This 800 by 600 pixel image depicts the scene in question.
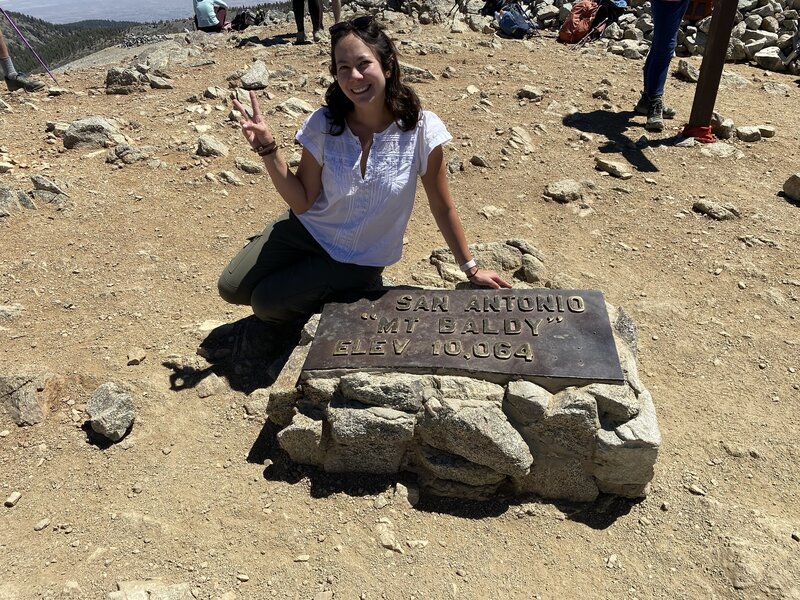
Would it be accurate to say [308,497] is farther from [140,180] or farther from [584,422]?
[140,180]

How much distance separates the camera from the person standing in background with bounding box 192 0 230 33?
1308cm

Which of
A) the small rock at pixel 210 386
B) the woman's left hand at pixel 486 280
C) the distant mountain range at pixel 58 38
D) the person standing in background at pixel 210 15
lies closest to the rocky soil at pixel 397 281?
the small rock at pixel 210 386

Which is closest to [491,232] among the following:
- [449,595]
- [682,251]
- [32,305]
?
[682,251]

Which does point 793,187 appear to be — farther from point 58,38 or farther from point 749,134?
point 58,38

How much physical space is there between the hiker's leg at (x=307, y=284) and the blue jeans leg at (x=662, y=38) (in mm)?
5111

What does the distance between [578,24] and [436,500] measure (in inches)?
416

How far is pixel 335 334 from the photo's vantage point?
3186mm

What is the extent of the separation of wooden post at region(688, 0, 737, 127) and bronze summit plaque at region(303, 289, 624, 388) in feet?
14.6

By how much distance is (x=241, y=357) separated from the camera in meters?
3.90

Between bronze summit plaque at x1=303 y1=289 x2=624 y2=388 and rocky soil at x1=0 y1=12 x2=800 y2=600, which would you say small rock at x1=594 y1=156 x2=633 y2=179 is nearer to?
rocky soil at x1=0 y1=12 x2=800 y2=600

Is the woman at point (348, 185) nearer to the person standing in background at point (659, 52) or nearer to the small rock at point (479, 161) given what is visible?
the small rock at point (479, 161)

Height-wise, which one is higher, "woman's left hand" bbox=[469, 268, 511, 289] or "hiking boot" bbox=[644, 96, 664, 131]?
"woman's left hand" bbox=[469, 268, 511, 289]

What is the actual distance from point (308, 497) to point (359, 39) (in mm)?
2364

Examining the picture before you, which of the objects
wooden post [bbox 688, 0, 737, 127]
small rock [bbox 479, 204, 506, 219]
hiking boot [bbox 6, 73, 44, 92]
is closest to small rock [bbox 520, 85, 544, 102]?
wooden post [bbox 688, 0, 737, 127]
